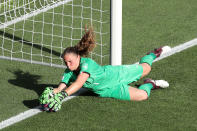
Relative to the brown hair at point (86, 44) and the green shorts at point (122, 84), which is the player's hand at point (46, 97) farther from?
the green shorts at point (122, 84)

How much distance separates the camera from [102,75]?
6809mm

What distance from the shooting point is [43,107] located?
6.62 metres

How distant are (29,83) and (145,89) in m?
1.77

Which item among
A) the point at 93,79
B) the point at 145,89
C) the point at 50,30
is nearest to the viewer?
the point at 93,79

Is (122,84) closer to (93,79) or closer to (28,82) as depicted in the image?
(93,79)

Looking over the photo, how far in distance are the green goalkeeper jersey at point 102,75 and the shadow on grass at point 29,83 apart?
1.34 feet

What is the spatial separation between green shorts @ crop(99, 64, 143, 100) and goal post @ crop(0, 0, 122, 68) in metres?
0.62

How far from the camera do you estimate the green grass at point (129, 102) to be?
248 inches

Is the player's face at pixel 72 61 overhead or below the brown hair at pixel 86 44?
below

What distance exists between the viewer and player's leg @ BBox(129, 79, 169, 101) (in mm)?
6883

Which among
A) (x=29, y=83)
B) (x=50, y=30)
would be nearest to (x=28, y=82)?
(x=29, y=83)

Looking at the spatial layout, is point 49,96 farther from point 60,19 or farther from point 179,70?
point 60,19

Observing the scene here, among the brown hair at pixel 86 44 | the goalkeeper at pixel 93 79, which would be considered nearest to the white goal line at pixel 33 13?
the goalkeeper at pixel 93 79

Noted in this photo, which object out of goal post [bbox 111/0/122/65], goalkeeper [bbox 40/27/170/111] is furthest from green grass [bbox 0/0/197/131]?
goal post [bbox 111/0/122/65]
